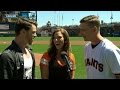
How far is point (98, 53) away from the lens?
5.93 ft

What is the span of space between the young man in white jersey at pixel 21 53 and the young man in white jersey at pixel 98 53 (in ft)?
1.29

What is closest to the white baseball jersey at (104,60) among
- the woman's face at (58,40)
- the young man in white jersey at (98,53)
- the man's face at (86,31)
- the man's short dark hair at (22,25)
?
the young man in white jersey at (98,53)

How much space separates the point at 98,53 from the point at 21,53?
60 centimetres

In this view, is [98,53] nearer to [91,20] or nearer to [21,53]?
[91,20]

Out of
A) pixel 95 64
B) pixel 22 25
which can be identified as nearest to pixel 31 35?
pixel 22 25

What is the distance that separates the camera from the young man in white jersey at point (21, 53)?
1504 millimetres

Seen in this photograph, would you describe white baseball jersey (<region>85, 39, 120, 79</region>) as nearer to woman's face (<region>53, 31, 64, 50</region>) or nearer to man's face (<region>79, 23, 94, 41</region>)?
man's face (<region>79, 23, 94, 41</region>)

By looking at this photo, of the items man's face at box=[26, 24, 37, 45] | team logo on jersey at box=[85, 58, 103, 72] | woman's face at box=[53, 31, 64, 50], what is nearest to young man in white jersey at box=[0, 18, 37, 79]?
man's face at box=[26, 24, 37, 45]

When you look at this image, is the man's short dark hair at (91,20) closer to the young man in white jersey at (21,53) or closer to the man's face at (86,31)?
the man's face at (86,31)

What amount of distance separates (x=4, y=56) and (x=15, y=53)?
135 mm

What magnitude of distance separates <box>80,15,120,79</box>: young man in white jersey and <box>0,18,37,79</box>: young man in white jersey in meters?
0.39
